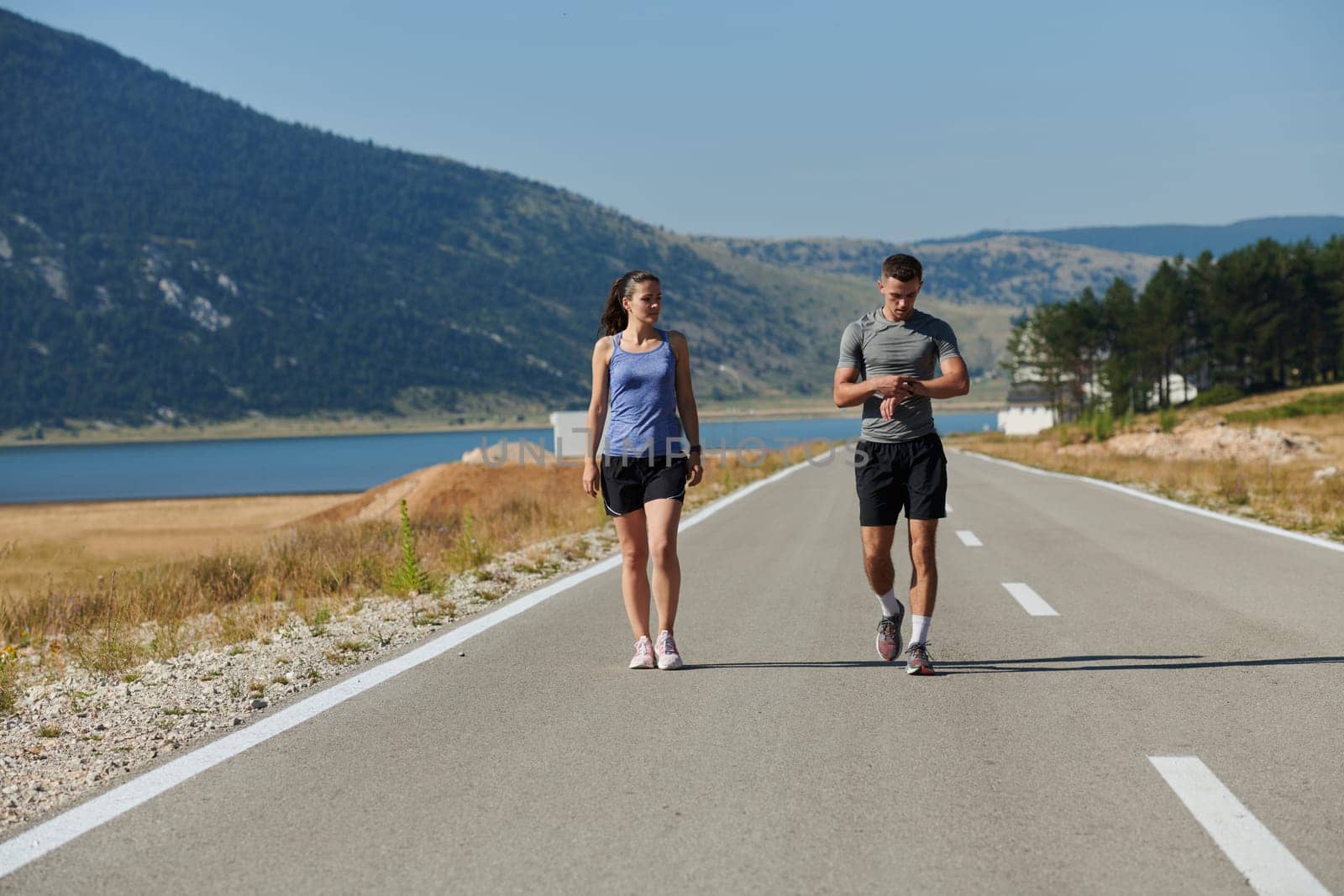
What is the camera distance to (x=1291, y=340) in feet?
335

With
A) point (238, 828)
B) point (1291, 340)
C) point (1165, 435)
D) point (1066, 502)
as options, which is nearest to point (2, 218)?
point (1291, 340)

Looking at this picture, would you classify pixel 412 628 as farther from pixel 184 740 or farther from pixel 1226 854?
pixel 1226 854

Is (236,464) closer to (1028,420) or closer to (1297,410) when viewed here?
(1028,420)

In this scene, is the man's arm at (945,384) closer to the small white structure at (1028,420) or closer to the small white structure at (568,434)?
the small white structure at (568,434)

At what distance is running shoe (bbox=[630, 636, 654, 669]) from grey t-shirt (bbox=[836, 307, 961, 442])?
5.33 ft

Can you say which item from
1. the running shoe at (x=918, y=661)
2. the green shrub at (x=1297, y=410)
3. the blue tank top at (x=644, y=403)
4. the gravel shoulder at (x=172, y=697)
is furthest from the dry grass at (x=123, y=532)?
the green shrub at (x=1297, y=410)

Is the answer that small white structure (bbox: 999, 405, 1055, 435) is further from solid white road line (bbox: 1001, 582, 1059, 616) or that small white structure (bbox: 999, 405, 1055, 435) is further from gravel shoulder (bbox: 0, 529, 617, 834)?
gravel shoulder (bbox: 0, 529, 617, 834)

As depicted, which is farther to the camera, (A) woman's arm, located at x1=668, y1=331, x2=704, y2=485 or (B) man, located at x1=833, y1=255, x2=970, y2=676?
(A) woman's arm, located at x1=668, y1=331, x2=704, y2=485

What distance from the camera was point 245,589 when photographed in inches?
608

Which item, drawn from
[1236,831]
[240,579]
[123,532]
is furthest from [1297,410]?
[1236,831]

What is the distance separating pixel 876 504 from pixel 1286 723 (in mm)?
2242

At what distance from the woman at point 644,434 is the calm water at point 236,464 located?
35.8 m

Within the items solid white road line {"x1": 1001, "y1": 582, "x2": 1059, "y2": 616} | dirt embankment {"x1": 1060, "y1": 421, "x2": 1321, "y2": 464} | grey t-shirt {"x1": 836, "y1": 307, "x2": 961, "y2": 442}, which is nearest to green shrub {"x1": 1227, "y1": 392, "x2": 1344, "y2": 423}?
dirt embankment {"x1": 1060, "y1": 421, "x2": 1321, "y2": 464}

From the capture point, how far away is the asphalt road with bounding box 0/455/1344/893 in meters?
4.30
